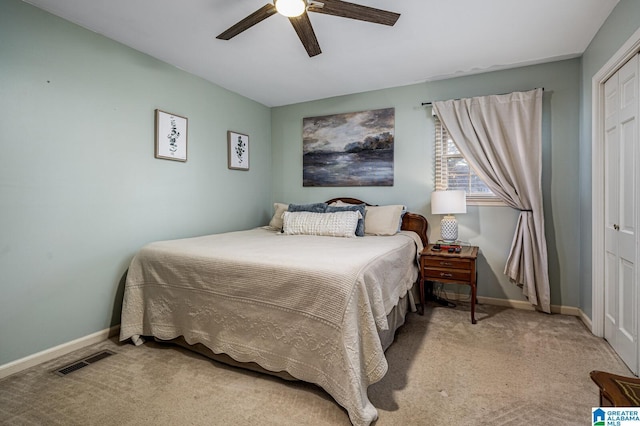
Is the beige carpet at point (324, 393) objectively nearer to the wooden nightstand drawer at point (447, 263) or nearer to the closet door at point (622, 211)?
the closet door at point (622, 211)

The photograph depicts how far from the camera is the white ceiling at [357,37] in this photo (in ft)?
7.34

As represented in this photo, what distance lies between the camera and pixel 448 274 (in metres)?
2.94

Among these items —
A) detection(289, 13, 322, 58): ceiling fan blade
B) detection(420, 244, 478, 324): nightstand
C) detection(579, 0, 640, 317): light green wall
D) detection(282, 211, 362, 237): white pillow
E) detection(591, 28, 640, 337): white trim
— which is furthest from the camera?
detection(282, 211, 362, 237): white pillow

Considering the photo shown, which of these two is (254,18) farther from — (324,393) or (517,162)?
(517,162)

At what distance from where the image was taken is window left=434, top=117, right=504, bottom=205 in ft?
11.2

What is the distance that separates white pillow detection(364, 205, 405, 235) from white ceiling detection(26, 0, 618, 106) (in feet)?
4.94

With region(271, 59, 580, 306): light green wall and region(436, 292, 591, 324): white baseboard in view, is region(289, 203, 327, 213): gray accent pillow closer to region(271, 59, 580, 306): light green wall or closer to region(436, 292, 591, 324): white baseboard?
region(271, 59, 580, 306): light green wall

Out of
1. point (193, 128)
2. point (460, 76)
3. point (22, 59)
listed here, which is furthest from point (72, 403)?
→ point (460, 76)

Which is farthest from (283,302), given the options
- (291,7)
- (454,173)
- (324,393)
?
(454,173)

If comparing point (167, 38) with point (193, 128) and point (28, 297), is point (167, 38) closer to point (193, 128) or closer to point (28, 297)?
point (193, 128)

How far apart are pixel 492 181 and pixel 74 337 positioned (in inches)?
160

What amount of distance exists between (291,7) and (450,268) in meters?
2.49

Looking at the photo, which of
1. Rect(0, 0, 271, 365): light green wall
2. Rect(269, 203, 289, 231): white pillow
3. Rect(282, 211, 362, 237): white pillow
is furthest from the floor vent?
Rect(269, 203, 289, 231): white pillow

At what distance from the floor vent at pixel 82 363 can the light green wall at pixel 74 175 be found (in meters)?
0.27
